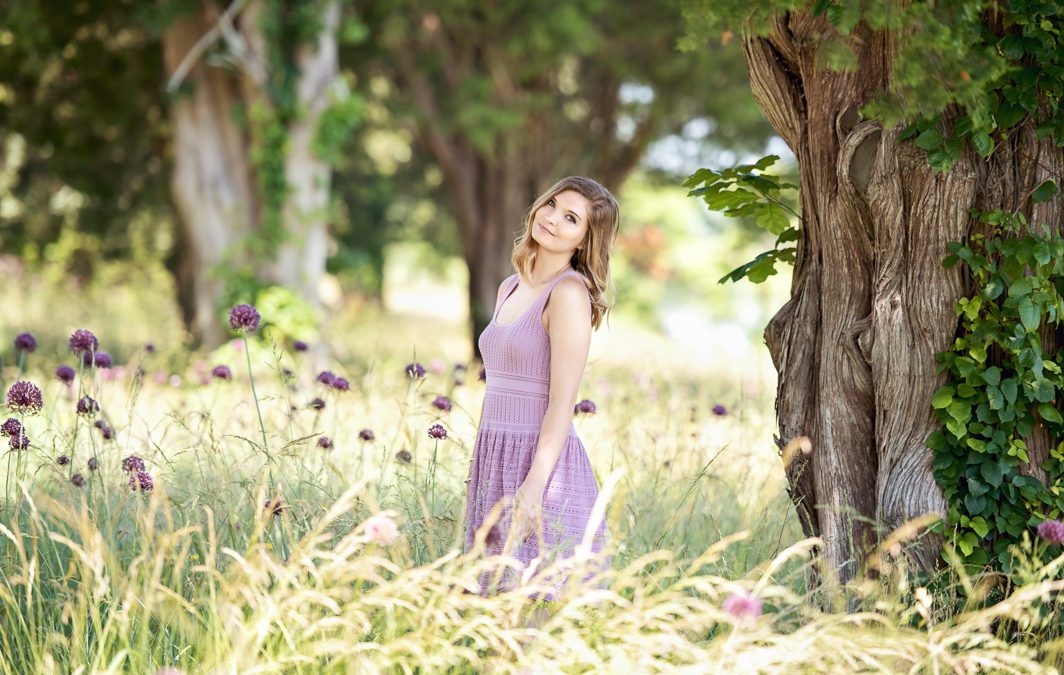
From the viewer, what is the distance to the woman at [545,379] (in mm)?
3041

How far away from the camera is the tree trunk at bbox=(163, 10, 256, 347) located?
10.3 m

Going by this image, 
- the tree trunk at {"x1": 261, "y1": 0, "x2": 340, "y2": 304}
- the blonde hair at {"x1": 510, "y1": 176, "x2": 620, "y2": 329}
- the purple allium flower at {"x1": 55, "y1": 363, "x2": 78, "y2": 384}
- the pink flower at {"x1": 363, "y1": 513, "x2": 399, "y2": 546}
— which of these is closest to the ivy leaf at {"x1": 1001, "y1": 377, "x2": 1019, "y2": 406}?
the blonde hair at {"x1": 510, "y1": 176, "x2": 620, "y2": 329}

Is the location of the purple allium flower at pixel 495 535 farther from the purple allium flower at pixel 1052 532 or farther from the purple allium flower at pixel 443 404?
the purple allium flower at pixel 1052 532

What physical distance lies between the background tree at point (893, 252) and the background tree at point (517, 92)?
7.32 m

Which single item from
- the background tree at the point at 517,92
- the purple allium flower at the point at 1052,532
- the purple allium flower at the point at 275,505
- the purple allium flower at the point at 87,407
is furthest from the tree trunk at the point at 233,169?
the purple allium flower at the point at 1052,532

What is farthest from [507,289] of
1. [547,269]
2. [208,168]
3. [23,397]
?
[208,168]

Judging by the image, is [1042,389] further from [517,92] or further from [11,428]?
[517,92]

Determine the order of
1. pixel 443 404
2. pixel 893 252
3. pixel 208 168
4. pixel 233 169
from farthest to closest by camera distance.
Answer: pixel 233 169 < pixel 208 168 < pixel 443 404 < pixel 893 252

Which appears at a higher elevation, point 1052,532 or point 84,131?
point 84,131

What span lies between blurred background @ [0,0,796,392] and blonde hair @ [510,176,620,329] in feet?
16.5

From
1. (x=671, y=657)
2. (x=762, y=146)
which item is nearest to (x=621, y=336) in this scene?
(x=762, y=146)

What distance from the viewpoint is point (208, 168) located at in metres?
10.4

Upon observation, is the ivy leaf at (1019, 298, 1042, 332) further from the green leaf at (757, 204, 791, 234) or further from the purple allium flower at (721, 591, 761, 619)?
the purple allium flower at (721, 591, 761, 619)

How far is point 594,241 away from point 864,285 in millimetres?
946
